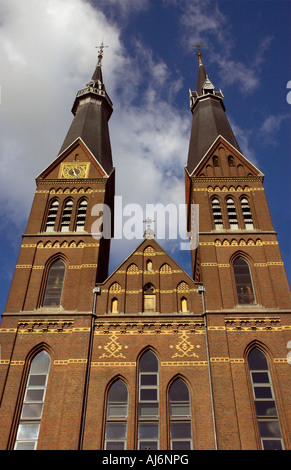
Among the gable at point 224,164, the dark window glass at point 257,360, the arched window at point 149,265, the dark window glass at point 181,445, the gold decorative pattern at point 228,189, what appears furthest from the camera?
the gable at point 224,164

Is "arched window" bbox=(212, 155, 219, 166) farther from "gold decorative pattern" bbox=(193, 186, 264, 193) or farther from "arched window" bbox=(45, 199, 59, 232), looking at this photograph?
"arched window" bbox=(45, 199, 59, 232)

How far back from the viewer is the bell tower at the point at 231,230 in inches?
762

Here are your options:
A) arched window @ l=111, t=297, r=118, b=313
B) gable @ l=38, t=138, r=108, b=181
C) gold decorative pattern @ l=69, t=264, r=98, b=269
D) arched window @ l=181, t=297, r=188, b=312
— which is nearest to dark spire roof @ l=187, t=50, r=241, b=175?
gable @ l=38, t=138, r=108, b=181

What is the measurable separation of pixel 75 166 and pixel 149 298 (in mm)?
9566

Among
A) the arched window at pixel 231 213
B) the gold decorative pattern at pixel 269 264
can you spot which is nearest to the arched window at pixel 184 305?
the gold decorative pattern at pixel 269 264

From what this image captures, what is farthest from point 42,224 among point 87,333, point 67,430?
point 67,430

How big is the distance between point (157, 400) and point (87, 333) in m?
3.70

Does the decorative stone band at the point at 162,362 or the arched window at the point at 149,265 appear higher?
the arched window at the point at 149,265

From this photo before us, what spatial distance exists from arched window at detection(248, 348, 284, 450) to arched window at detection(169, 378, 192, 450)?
7.99 feet

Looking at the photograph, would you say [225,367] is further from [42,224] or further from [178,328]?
[42,224]

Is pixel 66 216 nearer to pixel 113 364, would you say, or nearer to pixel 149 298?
pixel 149 298

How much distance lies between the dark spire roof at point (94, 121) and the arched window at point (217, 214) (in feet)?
21.1

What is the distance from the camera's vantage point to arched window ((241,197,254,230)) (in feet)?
72.9

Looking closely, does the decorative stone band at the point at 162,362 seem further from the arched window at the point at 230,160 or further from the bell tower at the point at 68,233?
the arched window at the point at 230,160
